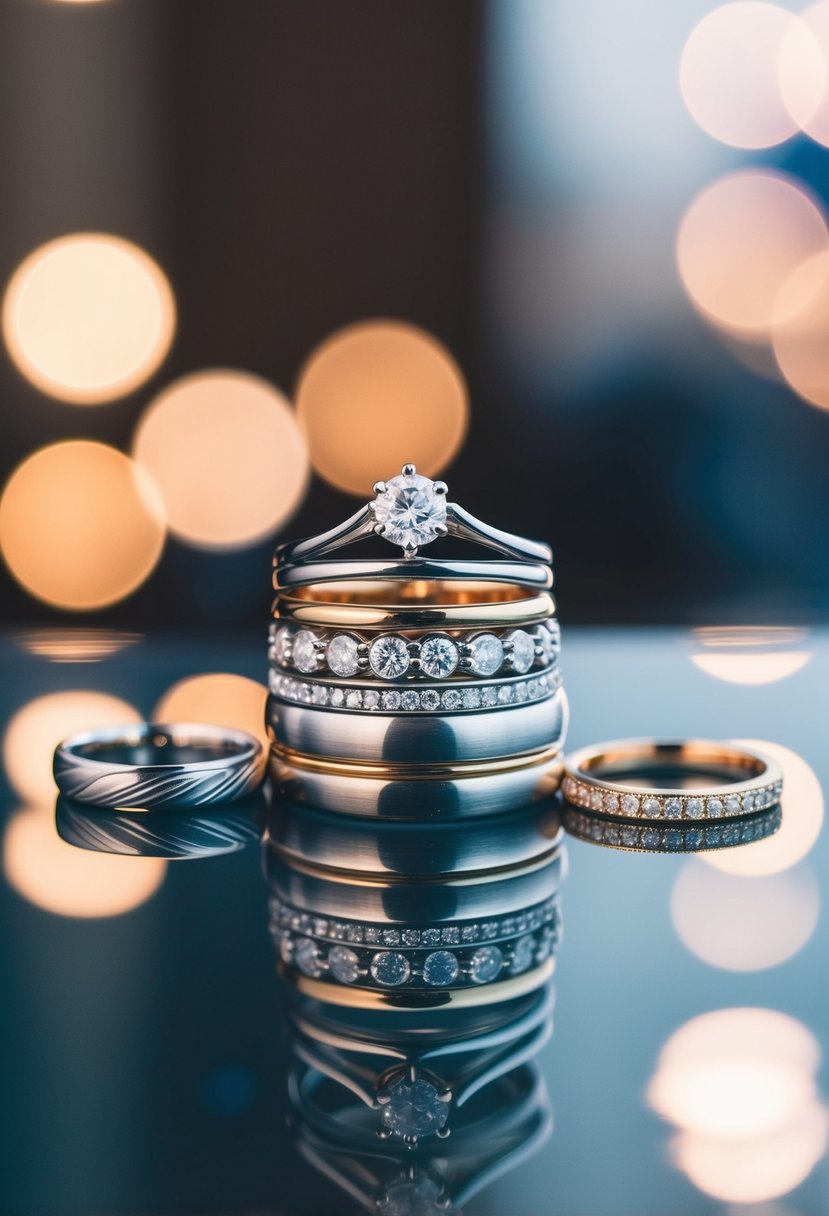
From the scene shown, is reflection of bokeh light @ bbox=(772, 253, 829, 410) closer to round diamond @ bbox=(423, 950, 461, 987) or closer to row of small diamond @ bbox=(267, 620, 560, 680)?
row of small diamond @ bbox=(267, 620, 560, 680)

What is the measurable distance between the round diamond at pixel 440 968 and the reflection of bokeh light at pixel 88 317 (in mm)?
1351

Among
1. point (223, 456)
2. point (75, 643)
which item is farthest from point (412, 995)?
point (223, 456)

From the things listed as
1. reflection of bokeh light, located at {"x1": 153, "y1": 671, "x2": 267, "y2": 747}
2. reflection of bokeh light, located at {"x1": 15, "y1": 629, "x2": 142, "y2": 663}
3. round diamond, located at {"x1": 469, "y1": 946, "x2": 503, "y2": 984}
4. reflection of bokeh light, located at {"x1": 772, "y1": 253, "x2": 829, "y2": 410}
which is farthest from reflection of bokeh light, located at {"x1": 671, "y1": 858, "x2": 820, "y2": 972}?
reflection of bokeh light, located at {"x1": 772, "y1": 253, "x2": 829, "y2": 410}

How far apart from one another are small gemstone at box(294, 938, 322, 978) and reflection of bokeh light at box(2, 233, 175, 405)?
132cm

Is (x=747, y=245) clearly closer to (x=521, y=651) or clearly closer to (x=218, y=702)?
(x=218, y=702)

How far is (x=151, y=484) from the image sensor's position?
1773mm

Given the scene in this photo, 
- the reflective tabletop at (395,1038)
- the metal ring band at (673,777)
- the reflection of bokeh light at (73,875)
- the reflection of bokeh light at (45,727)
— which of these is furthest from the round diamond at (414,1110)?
the reflection of bokeh light at (45,727)

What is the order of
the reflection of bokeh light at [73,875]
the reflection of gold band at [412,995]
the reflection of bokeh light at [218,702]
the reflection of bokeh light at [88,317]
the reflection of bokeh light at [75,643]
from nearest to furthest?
the reflection of gold band at [412,995]
the reflection of bokeh light at [73,875]
the reflection of bokeh light at [218,702]
the reflection of bokeh light at [75,643]
the reflection of bokeh light at [88,317]

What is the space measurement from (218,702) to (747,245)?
115 cm

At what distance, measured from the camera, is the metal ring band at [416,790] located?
2.40 feet

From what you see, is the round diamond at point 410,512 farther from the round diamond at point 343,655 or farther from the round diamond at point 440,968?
the round diamond at point 440,968

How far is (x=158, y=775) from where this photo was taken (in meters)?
0.77

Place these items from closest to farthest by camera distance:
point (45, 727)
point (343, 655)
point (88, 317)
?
point (343, 655), point (45, 727), point (88, 317)

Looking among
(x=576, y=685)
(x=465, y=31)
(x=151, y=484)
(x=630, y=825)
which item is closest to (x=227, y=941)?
(x=630, y=825)
